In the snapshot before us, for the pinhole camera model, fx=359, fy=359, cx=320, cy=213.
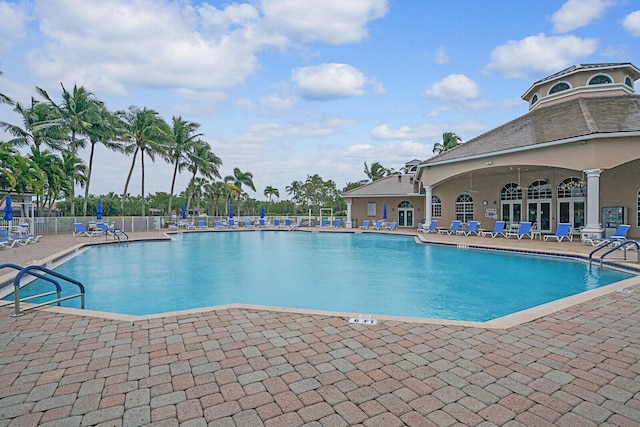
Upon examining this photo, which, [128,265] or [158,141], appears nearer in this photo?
[128,265]

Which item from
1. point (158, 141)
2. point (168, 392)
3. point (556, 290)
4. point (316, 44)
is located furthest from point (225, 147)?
point (168, 392)

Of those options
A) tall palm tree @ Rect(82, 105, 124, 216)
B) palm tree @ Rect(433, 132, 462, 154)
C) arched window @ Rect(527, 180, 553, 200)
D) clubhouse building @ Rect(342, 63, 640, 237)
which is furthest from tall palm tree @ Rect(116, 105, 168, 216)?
palm tree @ Rect(433, 132, 462, 154)

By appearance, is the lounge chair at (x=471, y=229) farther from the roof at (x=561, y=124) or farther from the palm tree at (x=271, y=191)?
the palm tree at (x=271, y=191)

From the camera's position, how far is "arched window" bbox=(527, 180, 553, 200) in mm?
18266

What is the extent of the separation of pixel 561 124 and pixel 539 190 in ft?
14.2

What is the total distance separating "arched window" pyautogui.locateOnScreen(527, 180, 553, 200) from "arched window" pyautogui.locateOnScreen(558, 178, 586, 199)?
53cm

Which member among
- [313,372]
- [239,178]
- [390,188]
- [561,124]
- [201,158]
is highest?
[201,158]

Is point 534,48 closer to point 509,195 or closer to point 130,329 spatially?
point 509,195

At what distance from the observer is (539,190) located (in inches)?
733

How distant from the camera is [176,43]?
11672 mm

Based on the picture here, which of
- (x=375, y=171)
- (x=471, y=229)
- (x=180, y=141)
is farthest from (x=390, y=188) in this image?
(x=375, y=171)

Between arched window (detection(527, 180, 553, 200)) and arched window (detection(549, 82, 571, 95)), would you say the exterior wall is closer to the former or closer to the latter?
arched window (detection(527, 180, 553, 200))

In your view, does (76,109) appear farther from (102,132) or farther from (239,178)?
(239,178)

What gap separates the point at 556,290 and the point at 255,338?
6.72 metres
